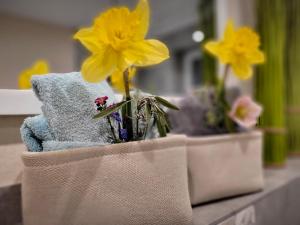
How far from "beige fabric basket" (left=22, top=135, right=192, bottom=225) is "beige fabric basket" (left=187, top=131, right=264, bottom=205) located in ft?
0.45

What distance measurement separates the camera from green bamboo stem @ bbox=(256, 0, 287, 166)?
1043 mm

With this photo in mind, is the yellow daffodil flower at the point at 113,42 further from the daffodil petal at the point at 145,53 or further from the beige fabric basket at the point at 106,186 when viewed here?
the beige fabric basket at the point at 106,186

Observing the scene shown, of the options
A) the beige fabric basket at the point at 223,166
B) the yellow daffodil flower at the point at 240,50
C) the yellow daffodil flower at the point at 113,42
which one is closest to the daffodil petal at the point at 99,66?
the yellow daffodil flower at the point at 113,42

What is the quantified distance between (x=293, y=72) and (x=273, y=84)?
0.23 metres

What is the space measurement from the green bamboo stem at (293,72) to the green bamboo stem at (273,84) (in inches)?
5.9

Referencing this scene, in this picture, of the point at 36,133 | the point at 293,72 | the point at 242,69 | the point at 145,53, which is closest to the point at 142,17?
the point at 145,53

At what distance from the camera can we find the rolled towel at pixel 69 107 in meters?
0.44

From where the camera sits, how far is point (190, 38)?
1208 mm

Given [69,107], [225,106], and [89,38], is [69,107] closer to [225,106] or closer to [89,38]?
[89,38]

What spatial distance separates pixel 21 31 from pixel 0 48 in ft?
0.27

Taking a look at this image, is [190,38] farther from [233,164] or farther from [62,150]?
[62,150]

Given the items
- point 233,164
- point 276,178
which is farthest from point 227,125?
point 276,178

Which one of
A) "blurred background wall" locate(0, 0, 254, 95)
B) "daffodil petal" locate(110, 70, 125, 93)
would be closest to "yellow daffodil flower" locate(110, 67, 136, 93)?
"daffodil petal" locate(110, 70, 125, 93)

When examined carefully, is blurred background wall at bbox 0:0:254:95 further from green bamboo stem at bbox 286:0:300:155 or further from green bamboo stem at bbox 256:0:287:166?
green bamboo stem at bbox 286:0:300:155
